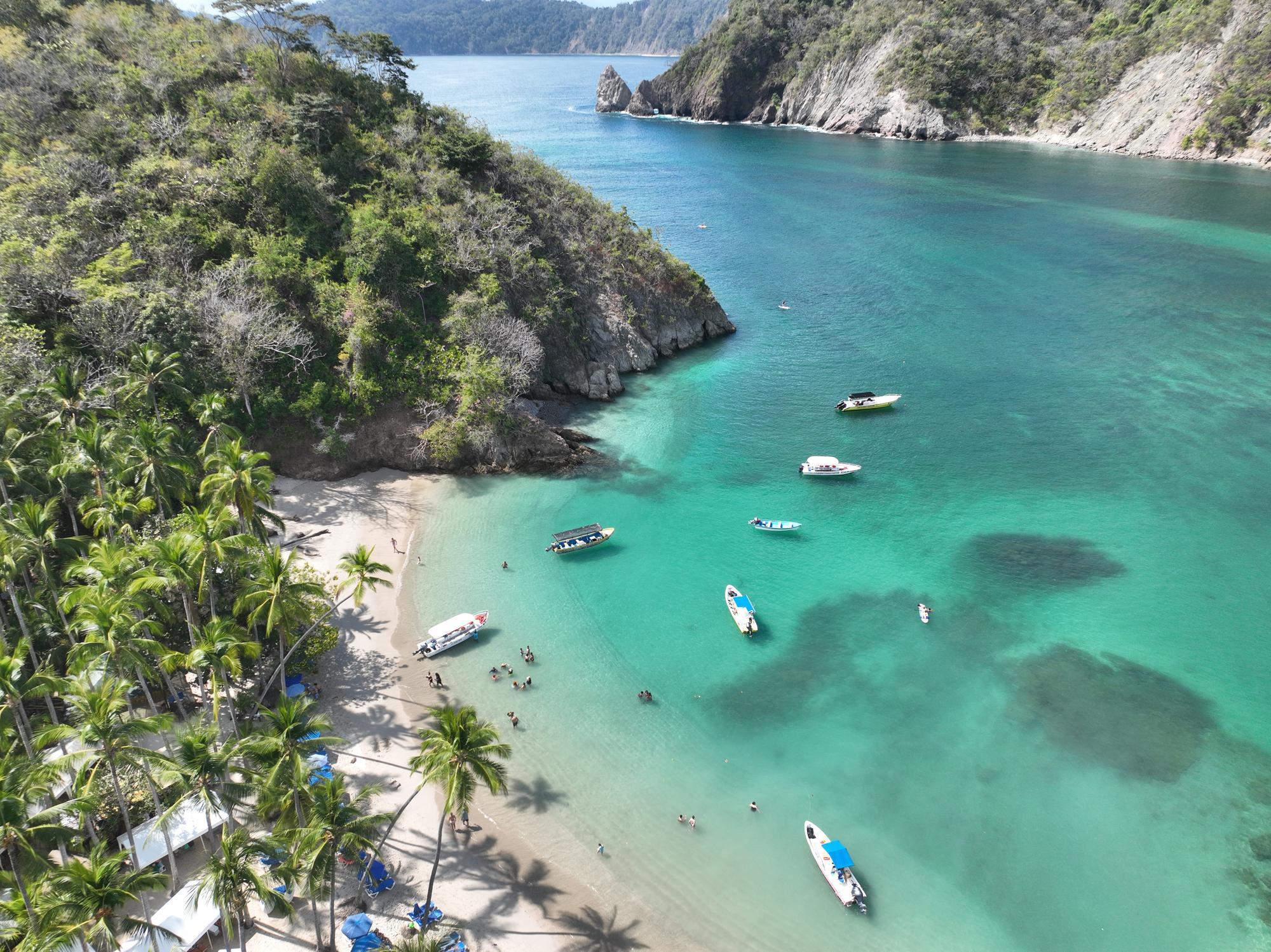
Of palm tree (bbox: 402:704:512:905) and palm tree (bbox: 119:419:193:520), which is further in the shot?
palm tree (bbox: 119:419:193:520)

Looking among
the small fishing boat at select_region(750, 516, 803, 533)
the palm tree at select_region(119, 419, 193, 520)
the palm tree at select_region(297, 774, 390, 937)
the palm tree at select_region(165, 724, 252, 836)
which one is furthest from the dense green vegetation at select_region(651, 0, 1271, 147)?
the palm tree at select_region(165, 724, 252, 836)

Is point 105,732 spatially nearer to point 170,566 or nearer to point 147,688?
point 170,566

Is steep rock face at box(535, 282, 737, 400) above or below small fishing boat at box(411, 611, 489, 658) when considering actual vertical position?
above

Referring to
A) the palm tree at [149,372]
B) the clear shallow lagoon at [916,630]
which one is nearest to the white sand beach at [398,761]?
the clear shallow lagoon at [916,630]

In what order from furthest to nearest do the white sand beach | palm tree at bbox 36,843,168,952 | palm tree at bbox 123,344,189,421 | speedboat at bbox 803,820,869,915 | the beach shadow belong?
1. palm tree at bbox 123,344,189,421
2. the beach shadow
3. speedboat at bbox 803,820,869,915
4. the white sand beach
5. palm tree at bbox 36,843,168,952

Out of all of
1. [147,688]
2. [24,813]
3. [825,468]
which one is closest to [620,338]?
[825,468]

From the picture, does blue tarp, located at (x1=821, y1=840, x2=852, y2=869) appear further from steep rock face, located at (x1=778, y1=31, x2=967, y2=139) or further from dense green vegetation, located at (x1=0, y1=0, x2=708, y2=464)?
steep rock face, located at (x1=778, y1=31, x2=967, y2=139)
